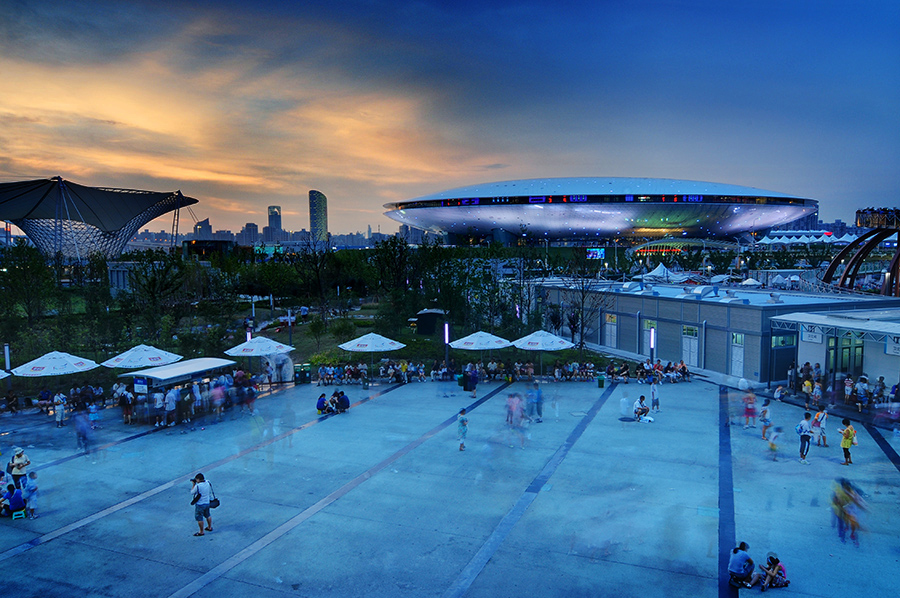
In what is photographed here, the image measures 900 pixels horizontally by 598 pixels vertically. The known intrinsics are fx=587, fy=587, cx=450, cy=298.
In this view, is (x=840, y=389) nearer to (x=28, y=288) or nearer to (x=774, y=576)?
(x=774, y=576)

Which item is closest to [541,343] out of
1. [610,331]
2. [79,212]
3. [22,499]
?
[610,331]

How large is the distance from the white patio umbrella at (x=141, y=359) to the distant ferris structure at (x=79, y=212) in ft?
194

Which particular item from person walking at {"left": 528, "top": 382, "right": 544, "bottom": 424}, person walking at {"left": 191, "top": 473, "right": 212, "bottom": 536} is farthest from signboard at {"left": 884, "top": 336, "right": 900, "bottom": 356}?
person walking at {"left": 191, "top": 473, "right": 212, "bottom": 536}

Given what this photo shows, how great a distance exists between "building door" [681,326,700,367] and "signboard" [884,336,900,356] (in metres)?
7.86

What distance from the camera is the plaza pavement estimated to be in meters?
9.34

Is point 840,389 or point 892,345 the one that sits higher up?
point 892,345

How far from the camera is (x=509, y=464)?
14602 mm

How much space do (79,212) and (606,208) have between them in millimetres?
95556

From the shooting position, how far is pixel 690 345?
90.7 ft

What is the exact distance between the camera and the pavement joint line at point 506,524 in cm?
919

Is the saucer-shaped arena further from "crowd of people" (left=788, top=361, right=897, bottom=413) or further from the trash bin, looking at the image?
"crowd of people" (left=788, top=361, right=897, bottom=413)

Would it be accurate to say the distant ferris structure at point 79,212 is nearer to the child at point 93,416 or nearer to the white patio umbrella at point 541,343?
the child at point 93,416

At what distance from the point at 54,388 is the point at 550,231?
122m

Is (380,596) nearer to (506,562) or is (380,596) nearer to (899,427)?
(506,562)
